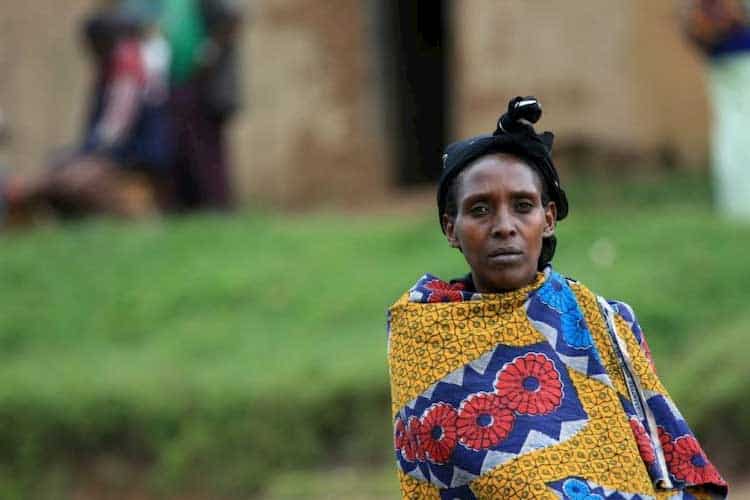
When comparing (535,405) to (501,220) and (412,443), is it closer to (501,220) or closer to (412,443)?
(412,443)

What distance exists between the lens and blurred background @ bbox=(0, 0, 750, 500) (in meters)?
7.95

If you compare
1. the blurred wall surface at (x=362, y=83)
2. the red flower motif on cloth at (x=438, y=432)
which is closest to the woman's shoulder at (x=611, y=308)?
the red flower motif on cloth at (x=438, y=432)

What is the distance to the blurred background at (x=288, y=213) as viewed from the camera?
795 cm

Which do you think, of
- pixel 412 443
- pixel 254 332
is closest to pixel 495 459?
pixel 412 443

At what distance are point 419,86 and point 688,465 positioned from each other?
Result: 12.8 metres

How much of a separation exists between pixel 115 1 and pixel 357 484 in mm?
6149

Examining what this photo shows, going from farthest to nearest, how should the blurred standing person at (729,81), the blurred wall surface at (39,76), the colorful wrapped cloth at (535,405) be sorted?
the blurred wall surface at (39,76) → the blurred standing person at (729,81) → the colorful wrapped cloth at (535,405)

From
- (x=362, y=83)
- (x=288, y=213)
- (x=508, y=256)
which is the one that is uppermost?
(x=508, y=256)

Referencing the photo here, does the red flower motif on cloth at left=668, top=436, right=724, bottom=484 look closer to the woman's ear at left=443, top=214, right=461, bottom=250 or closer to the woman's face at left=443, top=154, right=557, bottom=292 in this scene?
the woman's face at left=443, top=154, right=557, bottom=292

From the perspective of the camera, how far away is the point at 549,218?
3.70 metres

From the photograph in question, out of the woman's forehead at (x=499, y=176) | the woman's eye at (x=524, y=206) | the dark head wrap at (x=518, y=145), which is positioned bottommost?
the woman's eye at (x=524, y=206)

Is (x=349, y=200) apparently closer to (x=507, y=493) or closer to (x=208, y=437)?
(x=208, y=437)

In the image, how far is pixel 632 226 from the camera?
923 cm

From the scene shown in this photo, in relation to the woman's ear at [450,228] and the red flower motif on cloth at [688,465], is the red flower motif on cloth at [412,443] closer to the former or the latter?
the woman's ear at [450,228]
